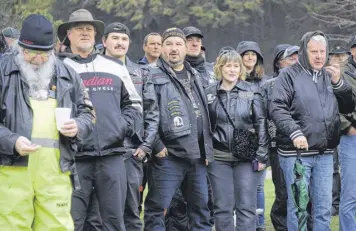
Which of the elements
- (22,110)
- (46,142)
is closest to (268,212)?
(46,142)

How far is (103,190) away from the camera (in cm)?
723

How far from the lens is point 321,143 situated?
8109 millimetres


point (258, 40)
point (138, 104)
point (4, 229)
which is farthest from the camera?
point (258, 40)

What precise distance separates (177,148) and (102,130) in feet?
4.21

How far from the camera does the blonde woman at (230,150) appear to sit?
836 centimetres

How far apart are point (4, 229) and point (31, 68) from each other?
1.31 m

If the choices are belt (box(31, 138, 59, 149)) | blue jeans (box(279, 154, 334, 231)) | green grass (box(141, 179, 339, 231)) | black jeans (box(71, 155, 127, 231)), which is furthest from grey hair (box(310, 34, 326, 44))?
belt (box(31, 138, 59, 149))

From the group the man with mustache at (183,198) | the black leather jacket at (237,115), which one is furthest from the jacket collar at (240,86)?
the man with mustache at (183,198)

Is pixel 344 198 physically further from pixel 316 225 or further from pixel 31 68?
pixel 31 68

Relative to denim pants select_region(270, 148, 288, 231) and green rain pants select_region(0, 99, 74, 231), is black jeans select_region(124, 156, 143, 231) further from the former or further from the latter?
denim pants select_region(270, 148, 288, 231)

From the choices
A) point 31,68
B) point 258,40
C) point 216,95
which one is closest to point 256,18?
point 258,40

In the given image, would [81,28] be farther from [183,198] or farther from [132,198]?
[183,198]

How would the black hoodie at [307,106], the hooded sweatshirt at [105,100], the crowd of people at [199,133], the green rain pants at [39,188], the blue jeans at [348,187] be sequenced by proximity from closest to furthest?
the green rain pants at [39,188] → the hooded sweatshirt at [105,100] → the crowd of people at [199,133] → the black hoodie at [307,106] → the blue jeans at [348,187]

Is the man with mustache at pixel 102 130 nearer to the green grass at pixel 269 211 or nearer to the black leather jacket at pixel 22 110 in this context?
the black leather jacket at pixel 22 110
